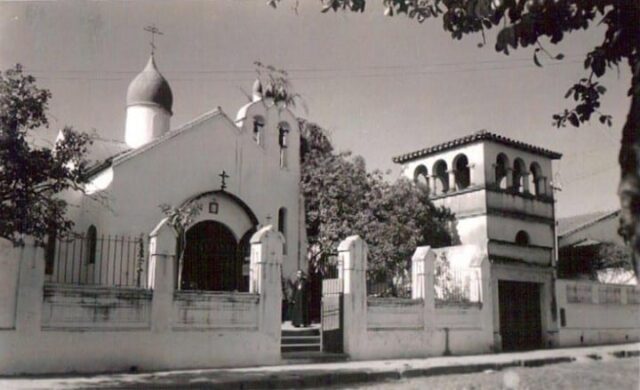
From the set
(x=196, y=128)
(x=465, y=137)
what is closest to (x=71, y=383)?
(x=196, y=128)

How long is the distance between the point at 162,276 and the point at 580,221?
81.9ft

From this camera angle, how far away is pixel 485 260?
19.4m

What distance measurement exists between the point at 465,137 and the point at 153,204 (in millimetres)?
12257

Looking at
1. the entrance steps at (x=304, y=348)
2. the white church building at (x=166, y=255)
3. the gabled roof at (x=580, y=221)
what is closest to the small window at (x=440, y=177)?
the white church building at (x=166, y=255)

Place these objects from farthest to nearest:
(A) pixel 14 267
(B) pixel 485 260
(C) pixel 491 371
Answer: (B) pixel 485 260, (C) pixel 491 371, (A) pixel 14 267

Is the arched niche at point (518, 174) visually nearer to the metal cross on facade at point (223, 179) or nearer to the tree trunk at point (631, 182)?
the metal cross on facade at point (223, 179)

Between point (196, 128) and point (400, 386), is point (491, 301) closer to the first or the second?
point (400, 386)

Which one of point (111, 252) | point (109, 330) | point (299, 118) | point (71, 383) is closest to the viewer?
point (71, 383)

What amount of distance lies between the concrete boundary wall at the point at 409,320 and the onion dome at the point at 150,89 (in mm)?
11611

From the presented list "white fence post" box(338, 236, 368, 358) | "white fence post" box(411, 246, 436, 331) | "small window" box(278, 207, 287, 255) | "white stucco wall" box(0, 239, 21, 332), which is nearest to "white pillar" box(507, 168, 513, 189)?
"white fence post" box(411, 246, 436, 331)

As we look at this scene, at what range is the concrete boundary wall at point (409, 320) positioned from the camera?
1570 cm

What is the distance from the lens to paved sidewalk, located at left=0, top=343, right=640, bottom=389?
34.7 feet

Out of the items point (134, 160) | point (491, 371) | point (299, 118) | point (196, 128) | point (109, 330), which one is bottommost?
point (491, 371)

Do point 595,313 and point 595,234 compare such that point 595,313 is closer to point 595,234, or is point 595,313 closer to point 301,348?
point 595,234
